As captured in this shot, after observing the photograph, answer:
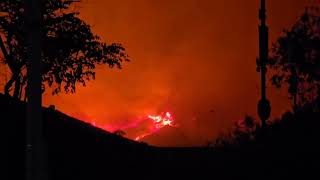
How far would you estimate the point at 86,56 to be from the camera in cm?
3456

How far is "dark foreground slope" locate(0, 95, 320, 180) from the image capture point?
1639 centimetres

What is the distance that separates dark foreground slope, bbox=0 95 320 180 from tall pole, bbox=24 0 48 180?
8.12 m

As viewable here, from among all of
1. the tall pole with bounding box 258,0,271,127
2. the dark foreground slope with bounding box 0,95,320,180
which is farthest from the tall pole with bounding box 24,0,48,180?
the tall pole with bounding box 258,0,271,127

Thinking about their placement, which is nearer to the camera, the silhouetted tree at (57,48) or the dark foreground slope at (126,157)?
the dark foreground slope at (126,157)

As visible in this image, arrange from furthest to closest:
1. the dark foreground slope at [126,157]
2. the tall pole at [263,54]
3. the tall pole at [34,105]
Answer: the tall pole at [263,54], the dark foreground slope at [126,157], the tall pole at [34,105]

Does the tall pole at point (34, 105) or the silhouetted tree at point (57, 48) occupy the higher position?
the silhouetted tree at point (57, 48)

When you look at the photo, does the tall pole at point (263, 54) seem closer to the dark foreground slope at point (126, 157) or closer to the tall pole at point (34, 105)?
the dark foreground slope at point (126, 157)

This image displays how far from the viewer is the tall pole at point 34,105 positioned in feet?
23.9

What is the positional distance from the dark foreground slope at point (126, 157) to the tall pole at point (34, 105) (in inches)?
320

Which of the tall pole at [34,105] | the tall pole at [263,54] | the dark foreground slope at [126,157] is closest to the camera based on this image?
the tall pole at [34,105]

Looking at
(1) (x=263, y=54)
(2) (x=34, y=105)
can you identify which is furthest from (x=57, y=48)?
(2) (x=34, y=105)

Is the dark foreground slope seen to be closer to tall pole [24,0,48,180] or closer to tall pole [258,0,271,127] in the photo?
tall pole [258,0,271,127]

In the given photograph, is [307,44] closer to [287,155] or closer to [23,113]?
[287,155]

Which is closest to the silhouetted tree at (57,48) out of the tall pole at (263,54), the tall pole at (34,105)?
the tall pole at (263,54)
